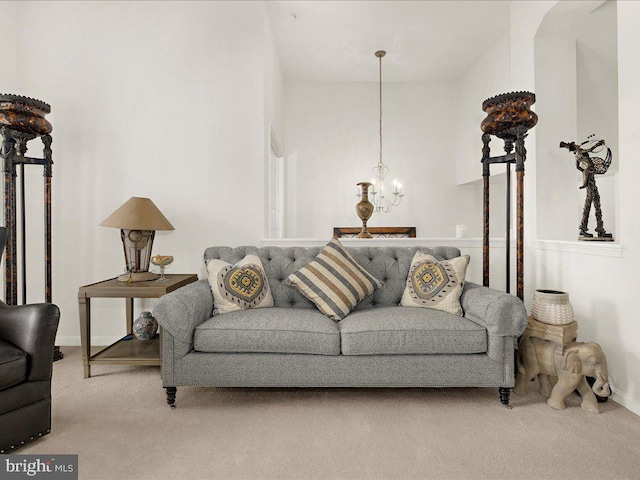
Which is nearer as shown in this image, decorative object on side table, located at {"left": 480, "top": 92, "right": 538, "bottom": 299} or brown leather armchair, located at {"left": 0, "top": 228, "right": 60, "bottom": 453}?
brown leather armchair, located at {"left": 0, "top": 228, "right": 60, "bottom": 453}

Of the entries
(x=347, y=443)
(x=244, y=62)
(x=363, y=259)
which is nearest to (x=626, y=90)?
(x=363, y=259)

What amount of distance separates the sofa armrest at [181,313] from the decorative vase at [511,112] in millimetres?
2212

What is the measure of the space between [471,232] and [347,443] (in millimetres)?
3902

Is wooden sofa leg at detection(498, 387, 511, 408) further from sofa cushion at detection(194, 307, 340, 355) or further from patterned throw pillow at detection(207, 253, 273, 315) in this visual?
patterned throw pillow at detection(207, 253, 273, 315)

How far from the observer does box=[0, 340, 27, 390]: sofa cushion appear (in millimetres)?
1615

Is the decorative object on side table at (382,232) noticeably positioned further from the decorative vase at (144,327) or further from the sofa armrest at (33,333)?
the sofa armrest at (33,333)

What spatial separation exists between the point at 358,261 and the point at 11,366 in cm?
198

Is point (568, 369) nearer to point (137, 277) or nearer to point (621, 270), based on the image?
point (621, 270)

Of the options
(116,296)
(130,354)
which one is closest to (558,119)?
(116,296)

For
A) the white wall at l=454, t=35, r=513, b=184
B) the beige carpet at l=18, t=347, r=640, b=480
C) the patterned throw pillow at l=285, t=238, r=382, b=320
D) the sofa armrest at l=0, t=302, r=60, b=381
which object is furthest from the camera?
the white wall at l=454, t=35, r=513, b=184

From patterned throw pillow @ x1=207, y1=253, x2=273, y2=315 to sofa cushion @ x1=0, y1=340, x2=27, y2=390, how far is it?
96 cm

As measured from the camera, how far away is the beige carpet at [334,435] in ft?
5.16

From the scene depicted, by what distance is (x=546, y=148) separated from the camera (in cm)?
303

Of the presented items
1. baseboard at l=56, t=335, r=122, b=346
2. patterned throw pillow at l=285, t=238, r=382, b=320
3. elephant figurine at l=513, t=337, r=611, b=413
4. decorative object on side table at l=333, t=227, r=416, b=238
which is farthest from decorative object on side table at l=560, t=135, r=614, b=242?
baseboard at l=56, t=335, r=122, b=346
